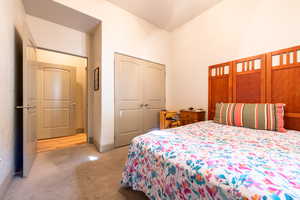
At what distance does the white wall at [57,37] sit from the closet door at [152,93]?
153cm

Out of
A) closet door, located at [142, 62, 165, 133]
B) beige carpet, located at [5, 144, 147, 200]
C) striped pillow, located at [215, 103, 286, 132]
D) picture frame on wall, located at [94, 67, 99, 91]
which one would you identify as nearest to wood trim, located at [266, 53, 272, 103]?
striped pillow, located at [215, 103, 286, 132]

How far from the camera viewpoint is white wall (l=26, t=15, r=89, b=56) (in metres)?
2.51

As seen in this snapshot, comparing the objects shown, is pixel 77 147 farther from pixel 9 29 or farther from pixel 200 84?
pixel 200 84

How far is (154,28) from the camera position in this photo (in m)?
3.45

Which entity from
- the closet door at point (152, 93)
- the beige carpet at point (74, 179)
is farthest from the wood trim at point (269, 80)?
the beige carpet at point (74, 179)

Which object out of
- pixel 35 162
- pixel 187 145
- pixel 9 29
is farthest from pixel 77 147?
pixel 187 145

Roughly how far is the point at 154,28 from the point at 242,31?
2024 mm

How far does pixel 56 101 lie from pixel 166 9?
363 cm

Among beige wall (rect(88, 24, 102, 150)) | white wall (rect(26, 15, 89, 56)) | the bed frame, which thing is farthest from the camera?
beige wall (rect(88, 24, 102, 150))

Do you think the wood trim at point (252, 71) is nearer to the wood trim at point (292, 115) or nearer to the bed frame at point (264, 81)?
the bed frame at point (264, 81)

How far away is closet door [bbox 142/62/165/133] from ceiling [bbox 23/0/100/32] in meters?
1.49

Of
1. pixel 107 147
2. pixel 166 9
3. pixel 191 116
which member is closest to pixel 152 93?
pixel 191 116

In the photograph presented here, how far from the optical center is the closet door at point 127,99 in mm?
2810

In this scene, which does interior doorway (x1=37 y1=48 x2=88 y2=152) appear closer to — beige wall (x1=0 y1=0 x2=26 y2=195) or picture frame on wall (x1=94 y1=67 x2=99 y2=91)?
picture frame on wall (x1=94 y1=67 x2=99 y2=91)
